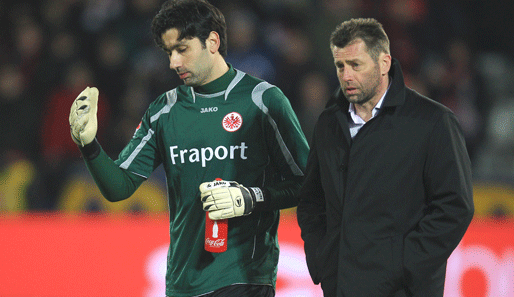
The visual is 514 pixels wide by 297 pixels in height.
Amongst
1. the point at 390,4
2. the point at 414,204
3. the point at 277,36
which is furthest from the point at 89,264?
the point at 390,4

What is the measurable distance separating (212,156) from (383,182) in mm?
1040

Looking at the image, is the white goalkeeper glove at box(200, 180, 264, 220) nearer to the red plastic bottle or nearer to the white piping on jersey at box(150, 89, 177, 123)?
the red plastic bottle

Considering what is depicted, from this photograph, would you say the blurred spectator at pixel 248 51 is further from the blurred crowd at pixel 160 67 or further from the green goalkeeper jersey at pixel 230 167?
the green goalkeeper jersey at pixel 230 167

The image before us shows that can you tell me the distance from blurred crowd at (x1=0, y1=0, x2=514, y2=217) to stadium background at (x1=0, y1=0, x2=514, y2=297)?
2cm

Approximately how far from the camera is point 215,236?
3193 mm

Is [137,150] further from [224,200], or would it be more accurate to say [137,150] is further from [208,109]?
[224,200]

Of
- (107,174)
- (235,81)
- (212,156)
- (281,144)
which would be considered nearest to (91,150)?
(107,174)

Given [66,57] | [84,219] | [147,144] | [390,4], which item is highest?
[390,4]

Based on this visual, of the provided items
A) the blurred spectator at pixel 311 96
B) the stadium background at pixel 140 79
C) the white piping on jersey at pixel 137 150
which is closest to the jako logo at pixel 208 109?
the white piping on jersey at pixel 137 150

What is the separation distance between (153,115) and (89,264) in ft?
8.31

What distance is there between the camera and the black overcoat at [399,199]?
2607 millimetres

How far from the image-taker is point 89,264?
568cm

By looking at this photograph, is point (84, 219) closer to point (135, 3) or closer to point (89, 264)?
point (89, 264)

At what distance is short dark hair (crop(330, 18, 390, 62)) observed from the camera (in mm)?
2846
